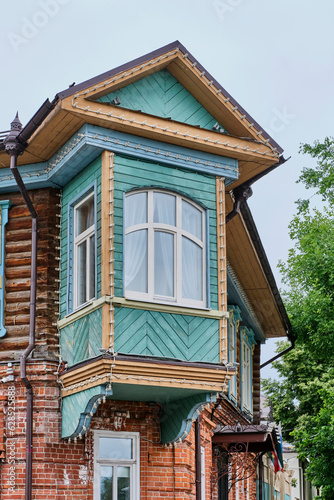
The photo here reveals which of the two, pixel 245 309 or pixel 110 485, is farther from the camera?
pixel 245 309

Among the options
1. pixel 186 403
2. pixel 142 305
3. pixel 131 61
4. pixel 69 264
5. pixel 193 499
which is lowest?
pixel 193 499

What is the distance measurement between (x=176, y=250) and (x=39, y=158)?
8.82 ft

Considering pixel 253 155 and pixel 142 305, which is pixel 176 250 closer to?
pixel 142 305

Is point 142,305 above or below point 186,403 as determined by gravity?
above

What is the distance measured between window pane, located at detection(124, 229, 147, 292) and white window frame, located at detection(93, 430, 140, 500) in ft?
7.88

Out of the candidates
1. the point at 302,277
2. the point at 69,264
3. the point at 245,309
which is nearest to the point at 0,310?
the point at 69,264

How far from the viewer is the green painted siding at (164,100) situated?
12.9 meters

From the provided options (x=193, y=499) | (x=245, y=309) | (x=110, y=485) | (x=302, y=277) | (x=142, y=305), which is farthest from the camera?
(x=302, y=277)

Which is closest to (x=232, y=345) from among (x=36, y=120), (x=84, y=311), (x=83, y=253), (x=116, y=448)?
(x=116, y=448)

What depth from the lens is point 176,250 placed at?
499 inches

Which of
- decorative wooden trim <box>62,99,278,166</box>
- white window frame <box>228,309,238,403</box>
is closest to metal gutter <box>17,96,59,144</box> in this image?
decorative wooden trim <box>62,99,278,166</box>

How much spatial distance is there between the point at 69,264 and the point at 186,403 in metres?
2.81

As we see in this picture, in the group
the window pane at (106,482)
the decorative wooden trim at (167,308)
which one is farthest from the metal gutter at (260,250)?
the window pane at (106,482)

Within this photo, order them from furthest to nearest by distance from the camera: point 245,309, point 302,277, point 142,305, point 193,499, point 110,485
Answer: point 302,277 → point 245,309 → point 193,499 → point 110,485 → point 142,305
